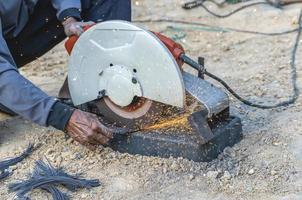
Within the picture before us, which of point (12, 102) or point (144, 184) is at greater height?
point (12, 102)

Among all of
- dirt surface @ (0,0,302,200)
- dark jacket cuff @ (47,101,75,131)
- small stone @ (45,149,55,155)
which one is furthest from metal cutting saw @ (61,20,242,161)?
small stone @ (45,149,55,155)

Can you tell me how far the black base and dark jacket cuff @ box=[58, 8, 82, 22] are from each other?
919mm

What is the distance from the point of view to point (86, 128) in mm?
3607

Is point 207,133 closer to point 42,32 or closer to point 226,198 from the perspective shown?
point 226,198

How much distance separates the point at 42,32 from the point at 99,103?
0.95m

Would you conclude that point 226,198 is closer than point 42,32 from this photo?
Yes

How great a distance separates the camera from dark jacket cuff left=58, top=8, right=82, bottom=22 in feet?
13.8

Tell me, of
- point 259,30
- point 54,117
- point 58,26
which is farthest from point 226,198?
point 259,30

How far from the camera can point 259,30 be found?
239 inches

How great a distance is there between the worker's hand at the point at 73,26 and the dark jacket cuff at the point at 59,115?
52cm

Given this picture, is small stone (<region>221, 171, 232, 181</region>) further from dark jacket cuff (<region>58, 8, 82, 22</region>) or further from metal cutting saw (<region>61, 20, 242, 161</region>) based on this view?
dark jacket cuff (<region>58, 8, 82, 22</region>)

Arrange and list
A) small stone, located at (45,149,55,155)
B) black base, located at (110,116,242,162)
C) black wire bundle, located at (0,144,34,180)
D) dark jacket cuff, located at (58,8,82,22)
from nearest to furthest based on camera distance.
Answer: black base, located at (110,116,242,162) → black wire bundle, located at (0,144,34,180) → small stone, located at (45,149,55,155) → dark jacket cuff, located at (58,8,82,22)

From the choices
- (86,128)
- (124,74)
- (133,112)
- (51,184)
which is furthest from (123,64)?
(51,184)

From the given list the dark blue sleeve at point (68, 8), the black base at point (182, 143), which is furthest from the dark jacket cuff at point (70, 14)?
the black base at point (182, 143)
